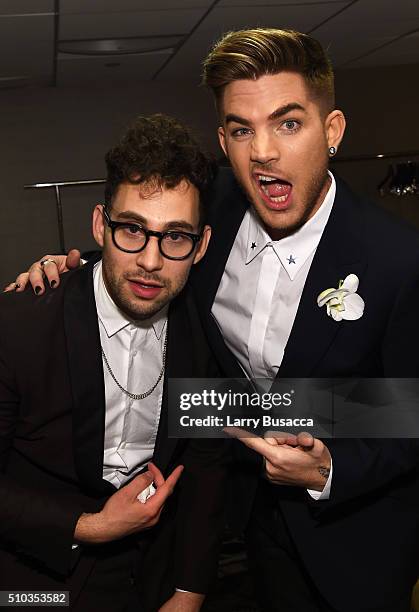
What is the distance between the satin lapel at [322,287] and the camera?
6.04 feet

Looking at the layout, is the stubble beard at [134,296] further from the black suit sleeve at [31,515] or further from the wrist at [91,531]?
the wrist at [91,531]

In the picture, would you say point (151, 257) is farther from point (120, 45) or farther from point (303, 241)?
point (120, 45)

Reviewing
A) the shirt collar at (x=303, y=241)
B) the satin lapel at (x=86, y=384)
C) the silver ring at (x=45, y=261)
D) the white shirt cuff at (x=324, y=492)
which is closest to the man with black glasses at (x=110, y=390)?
the satin lapel at (x=86, y=384)

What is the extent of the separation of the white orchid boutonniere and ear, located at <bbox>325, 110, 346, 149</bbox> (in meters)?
0.35

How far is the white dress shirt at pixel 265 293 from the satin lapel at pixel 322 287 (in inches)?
2.4

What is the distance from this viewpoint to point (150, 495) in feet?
6.16

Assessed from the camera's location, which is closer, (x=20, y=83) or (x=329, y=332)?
(x=329, y=332)

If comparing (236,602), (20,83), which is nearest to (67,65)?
(20,83)

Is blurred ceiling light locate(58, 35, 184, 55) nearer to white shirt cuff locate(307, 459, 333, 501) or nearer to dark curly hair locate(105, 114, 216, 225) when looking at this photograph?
dark curly hair locate(105, 114, 216, 225)

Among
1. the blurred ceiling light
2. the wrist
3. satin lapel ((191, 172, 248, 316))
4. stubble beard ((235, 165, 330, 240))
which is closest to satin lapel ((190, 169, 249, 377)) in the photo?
satin lapel ((191, 172, 248, 316))

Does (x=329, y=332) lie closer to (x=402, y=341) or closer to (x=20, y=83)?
(x=402, y=341)

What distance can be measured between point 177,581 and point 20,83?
19.2 feet

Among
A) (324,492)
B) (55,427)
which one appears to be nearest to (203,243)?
(55,427)

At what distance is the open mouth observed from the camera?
1.81 m
